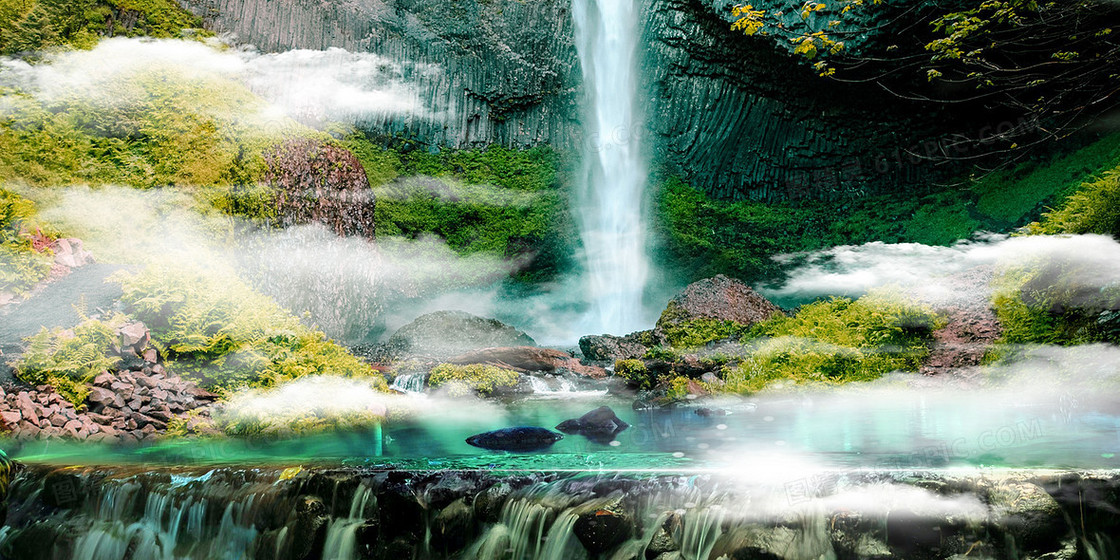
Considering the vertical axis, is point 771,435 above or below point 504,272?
below

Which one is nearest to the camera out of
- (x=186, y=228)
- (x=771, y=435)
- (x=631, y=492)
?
(x=631, y=492)

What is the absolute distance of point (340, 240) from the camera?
7961 millimetres

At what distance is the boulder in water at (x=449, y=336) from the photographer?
793 cm

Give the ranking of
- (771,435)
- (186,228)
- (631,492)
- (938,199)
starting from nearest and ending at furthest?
(631,492), (771,435), (186,228), (938,199)

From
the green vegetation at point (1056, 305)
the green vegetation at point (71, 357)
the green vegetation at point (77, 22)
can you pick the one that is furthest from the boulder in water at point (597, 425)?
the green vegetation at point (77, 22)

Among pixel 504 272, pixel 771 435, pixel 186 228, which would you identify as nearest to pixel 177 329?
pixel 186 228

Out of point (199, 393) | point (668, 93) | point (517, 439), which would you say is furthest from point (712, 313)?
point (199, 393)

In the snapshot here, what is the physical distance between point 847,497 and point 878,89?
30.7 feet

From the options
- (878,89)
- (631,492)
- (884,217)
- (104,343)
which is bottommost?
(631,492)

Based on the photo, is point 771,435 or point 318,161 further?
point 318,161

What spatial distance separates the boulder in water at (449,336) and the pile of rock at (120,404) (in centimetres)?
349

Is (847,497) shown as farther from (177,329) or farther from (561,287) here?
(561,287)

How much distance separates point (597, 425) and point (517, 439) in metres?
0.60

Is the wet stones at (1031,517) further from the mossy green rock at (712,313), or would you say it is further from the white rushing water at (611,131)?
the white rushing water at (611,131)
